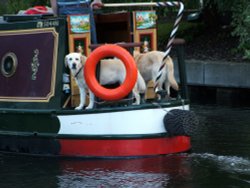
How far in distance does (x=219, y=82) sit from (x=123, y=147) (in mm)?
7445

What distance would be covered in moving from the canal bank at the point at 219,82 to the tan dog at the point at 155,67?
604cm

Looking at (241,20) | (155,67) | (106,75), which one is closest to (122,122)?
(106,75)

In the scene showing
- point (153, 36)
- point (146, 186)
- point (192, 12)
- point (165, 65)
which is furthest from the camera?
point (192, 12)

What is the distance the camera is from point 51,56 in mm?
10297

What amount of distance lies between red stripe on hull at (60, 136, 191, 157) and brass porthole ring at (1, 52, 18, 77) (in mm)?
1394

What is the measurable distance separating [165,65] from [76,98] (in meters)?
1.34

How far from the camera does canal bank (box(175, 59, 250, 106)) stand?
16391 mm

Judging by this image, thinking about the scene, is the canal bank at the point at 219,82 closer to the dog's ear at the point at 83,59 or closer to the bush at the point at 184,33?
the bush at the point at 184,33

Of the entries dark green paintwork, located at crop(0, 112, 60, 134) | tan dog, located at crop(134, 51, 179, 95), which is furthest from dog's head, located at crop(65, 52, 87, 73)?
tan dog, located at crop(134, 51, 179, 95)

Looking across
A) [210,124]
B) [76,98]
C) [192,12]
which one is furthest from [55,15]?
[192,12]

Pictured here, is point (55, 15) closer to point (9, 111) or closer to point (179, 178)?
point (9, 111)

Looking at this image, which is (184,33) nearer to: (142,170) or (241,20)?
(241,20)

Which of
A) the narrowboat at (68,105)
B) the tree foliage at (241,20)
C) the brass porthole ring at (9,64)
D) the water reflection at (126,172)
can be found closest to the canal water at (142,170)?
the water reflection at (126,172)

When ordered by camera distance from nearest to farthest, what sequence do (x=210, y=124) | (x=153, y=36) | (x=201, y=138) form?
1. (x=153, y=36)
2. (x=201, y=138)
3. (x=210, y=124)
